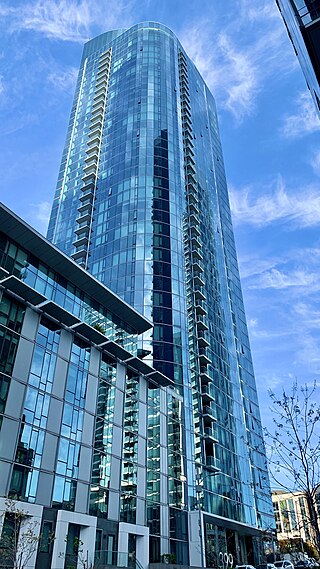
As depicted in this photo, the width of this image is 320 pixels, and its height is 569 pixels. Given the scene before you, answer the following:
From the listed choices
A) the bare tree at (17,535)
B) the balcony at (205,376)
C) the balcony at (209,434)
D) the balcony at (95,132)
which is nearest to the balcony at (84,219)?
the balcony at (95,132)

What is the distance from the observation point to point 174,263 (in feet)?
203

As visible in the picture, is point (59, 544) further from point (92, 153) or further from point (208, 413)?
point (92, 153)

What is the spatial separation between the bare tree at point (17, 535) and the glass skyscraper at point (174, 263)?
11.6 meters

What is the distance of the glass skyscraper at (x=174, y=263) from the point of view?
1873 inches

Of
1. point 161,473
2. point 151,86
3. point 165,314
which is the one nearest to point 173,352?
point 165,314

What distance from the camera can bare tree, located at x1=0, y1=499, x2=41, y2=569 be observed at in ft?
84.8

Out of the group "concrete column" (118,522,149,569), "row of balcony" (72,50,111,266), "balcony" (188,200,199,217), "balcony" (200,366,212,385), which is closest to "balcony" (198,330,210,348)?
"balcony" (200,366,212,385)

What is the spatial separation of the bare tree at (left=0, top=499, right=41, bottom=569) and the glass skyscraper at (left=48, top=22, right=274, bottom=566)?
1162 centimetres

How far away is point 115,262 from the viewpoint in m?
62.3

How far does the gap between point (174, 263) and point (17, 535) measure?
39924mm

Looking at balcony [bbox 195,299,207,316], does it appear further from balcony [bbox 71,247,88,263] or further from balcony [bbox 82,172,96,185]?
balcony [bbox 82,172,96,185]

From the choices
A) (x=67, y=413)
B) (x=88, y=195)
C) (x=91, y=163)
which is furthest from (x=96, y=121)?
(x=67, y=413)

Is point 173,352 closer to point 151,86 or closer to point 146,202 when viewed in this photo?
point 146,202

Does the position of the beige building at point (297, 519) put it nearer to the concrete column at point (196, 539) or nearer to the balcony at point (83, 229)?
the concrete column at point (196, 539)
